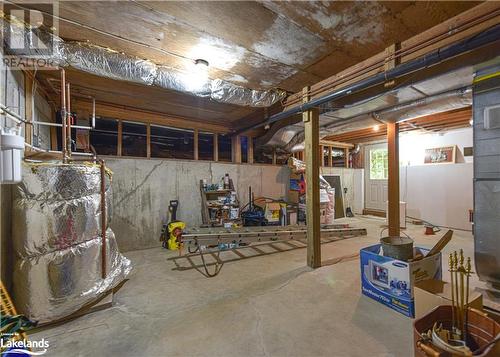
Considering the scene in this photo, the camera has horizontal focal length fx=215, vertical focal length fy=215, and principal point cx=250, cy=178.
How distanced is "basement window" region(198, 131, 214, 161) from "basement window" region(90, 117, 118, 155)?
1.86m

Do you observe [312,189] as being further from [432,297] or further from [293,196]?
[293,196]

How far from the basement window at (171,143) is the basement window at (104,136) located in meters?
0.77

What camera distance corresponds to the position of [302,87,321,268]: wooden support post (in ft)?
10.0

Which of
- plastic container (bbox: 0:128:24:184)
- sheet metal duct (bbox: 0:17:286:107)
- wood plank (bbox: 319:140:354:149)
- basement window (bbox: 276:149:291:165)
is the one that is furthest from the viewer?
wood plank (bbox: 319:140:354:149)

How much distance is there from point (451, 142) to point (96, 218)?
7.64 m

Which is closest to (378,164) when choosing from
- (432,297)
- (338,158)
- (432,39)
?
(338,158)

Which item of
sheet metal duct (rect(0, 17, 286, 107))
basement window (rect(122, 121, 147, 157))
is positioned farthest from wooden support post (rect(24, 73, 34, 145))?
basement window (rect(122, 121, 147, 157))

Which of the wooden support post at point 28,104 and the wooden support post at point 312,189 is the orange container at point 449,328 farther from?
the wooden support post at point 28,104

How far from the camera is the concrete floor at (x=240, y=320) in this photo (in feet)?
5.27

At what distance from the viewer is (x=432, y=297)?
1.71m

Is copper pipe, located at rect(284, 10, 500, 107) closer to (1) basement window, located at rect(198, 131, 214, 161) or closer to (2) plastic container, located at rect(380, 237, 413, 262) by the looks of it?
(2) plastic container, located at rect(380, 237, 413, 262)

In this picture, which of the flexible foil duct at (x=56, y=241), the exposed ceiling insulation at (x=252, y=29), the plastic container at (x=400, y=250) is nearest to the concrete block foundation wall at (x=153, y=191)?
the flexible foil duct at (x=56, y=241)

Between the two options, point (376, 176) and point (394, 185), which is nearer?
point (394, 185)

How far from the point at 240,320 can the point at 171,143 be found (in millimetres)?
4359
